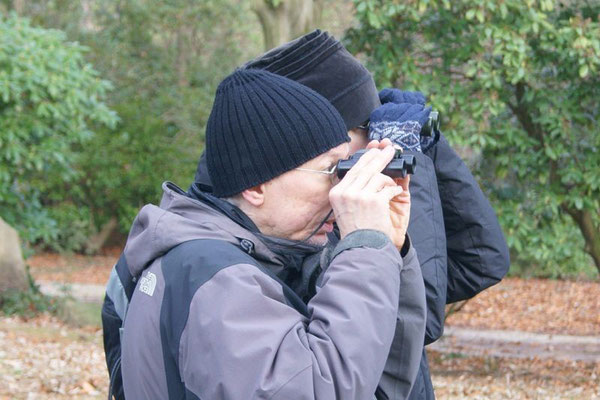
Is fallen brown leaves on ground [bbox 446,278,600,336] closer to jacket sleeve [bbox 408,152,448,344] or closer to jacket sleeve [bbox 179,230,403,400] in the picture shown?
jacket sleeve [bbox 408,152,448,344]

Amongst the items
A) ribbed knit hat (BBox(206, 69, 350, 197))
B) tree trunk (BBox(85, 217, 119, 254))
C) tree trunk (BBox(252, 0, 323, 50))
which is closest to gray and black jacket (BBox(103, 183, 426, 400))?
ribbed knit hat (BBox(206, 69, 350, 197))

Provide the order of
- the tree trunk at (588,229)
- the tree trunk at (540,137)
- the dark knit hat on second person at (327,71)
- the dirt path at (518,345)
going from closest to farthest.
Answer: the dark knit hat on second person at (327,71)
the tree trunk at (540,137)
the tree trunk at (588,229)
the dirt path at (518,345)

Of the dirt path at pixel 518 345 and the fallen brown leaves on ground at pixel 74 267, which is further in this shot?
the fallen brown leaves on ground at pixel 74 267

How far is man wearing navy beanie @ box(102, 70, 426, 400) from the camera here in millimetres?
1618

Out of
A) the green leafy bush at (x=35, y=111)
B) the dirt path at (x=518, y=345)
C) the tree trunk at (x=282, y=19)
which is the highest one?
the tree trunk at (x=282, y=19)

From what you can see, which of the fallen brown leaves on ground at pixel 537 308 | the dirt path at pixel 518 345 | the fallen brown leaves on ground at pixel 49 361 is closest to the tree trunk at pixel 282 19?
the fallen brown leaves on ground at pixel 49 361

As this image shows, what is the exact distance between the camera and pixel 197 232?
1.82 m

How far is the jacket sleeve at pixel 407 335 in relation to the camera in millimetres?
1888

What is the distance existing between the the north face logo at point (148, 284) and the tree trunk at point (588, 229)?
6394mm

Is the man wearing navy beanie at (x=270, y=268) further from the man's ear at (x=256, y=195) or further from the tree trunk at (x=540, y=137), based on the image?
the tree trunk at (x=540, y=137)

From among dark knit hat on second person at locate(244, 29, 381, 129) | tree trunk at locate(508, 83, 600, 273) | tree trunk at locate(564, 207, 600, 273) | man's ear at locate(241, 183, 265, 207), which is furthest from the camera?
tree trunk at locate(564, 207, 600, 273)

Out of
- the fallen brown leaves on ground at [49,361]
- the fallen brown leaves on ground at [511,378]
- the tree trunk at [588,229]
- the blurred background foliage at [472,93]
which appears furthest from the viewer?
the tree trunk at [588,229]

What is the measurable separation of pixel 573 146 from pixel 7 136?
602cm

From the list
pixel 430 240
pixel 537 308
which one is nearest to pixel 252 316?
pixel 430 240
